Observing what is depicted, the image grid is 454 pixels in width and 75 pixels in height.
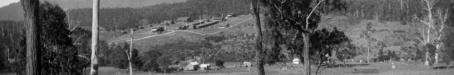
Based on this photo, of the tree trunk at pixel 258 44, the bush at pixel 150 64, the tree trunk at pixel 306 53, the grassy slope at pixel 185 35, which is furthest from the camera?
the grassy slope at pixel 185 35

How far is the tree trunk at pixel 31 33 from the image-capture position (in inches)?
428

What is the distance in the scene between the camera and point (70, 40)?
45.7 m

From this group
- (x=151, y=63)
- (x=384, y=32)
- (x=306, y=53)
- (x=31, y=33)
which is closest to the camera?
(x=31, y=33)

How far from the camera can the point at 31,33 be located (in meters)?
11.1

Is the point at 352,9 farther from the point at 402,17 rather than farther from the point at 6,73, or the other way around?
the point at 6,73

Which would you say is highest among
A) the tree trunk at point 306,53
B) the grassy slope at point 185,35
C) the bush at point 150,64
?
the grassy slope at point 185,35

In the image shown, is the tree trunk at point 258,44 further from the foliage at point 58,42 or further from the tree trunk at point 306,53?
the foliage at point 58,42

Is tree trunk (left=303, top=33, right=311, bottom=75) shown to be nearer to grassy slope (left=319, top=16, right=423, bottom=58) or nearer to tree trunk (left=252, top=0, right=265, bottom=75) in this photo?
tree trunk (left=252, top=0, right=265, bottom=75)

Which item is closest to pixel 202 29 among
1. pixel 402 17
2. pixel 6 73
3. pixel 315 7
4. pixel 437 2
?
pixel 402 17

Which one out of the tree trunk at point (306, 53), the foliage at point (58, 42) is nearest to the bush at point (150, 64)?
the foliage at point (58, 42)

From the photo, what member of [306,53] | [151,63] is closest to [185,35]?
[151,63]

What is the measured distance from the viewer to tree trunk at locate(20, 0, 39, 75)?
10859 millimetres

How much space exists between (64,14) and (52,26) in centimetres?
139

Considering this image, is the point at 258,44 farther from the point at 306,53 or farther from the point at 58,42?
the point at 58,42
